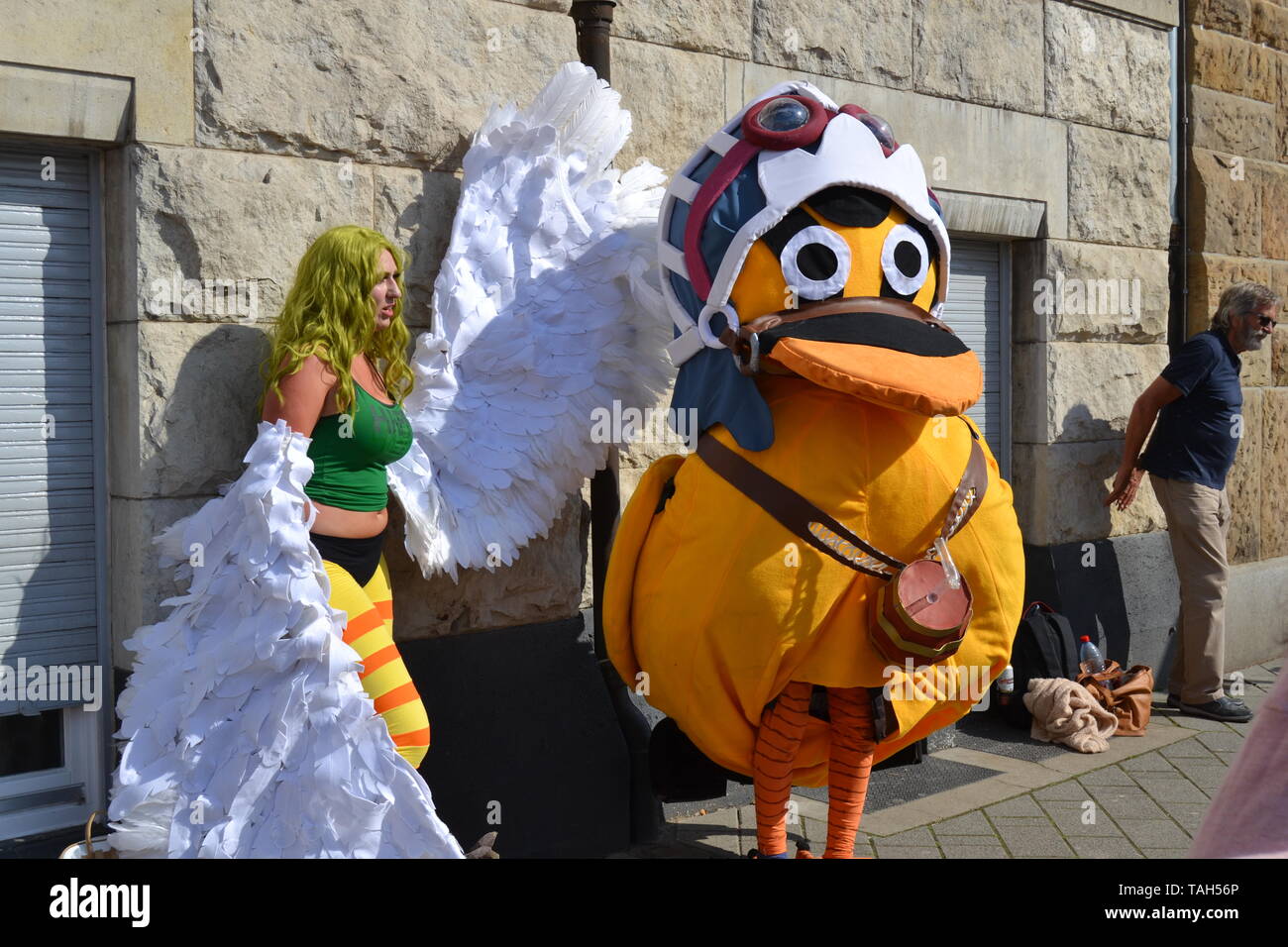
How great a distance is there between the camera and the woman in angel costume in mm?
2723

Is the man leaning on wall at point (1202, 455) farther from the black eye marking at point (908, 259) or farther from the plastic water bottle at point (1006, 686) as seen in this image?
the black eye marking at point (908, 259)

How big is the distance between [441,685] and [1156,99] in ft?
17.6

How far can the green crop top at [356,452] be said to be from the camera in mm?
3113

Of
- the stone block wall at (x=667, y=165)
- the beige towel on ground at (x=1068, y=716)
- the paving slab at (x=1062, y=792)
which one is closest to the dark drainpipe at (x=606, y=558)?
the stone block wall at (x=667, y=165)

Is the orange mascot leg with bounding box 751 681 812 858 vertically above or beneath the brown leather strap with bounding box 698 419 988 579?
beneath

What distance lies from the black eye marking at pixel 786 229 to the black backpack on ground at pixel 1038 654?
323 cm

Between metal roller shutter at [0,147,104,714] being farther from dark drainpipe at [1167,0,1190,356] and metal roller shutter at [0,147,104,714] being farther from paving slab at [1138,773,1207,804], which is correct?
dark drainpipe at [1167,0,1190,356]

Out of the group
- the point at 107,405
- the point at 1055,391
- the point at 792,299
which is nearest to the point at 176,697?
the point at 107,405

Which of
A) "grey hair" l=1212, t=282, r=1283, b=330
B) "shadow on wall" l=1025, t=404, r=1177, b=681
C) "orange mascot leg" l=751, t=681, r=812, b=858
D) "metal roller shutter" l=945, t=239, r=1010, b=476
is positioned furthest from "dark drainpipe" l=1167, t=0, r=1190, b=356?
"orange mascot leg" l=751, t=681, r=812, b=858

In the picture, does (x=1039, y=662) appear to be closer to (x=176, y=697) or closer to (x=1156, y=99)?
(x=1156, y=99)

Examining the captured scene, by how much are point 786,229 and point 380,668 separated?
1586 millimetres

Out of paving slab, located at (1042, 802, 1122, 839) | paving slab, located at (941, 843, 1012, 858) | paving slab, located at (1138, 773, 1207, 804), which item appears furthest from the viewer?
paving slab, located at (1138, 773, 1207, 804)

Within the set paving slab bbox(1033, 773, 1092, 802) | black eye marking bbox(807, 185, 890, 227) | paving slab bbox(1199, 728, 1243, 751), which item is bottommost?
paving slab bbox(1033, 773, 1092, 802)

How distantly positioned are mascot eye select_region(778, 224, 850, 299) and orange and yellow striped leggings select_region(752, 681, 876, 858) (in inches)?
42.3
